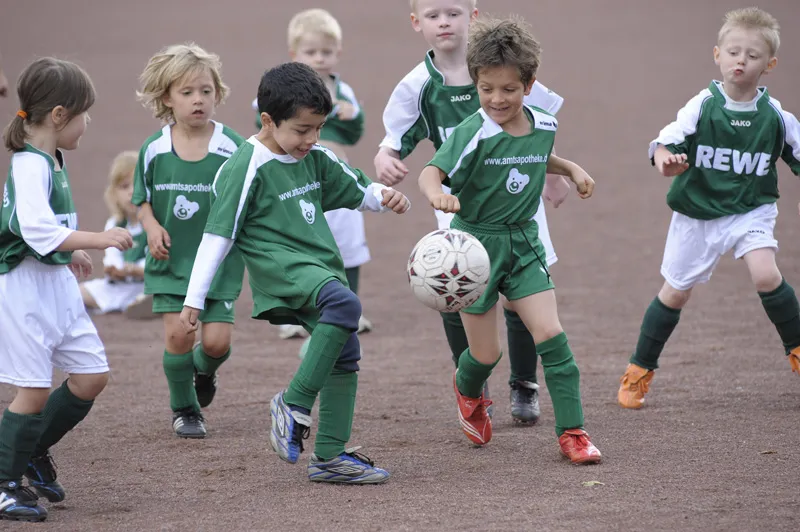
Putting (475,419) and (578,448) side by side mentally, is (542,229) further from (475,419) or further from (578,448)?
(578,448)

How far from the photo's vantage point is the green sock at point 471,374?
5070mm

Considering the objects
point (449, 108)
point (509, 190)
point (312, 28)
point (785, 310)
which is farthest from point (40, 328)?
point (312, 28)

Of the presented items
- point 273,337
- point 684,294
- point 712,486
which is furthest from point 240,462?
point 273,337

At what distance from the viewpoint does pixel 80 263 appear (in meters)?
4.57

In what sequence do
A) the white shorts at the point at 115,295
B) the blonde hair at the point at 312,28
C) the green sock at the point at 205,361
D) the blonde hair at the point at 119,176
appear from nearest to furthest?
the green sock at the point at 205,361, the blonde hair at the point at 312,28, the blonde hair at the point at 119,176, the white shorts at the point at 115,295

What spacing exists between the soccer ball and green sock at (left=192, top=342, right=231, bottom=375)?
1.53 metres

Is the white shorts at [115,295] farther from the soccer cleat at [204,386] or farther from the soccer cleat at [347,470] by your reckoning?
the soccer cleat at [347,470]

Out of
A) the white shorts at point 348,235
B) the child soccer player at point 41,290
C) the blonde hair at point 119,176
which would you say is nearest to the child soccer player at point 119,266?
the blonde hair at point 119,176

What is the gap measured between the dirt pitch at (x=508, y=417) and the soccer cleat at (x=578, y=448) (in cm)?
6

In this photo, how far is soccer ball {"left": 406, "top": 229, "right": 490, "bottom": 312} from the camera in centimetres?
456

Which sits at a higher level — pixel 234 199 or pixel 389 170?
pixel 389 170

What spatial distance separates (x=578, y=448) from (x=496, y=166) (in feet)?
4.08

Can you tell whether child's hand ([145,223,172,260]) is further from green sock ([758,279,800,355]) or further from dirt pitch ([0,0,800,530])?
green sock ([758,279,800,355])

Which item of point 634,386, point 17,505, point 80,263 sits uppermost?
point 80,263
